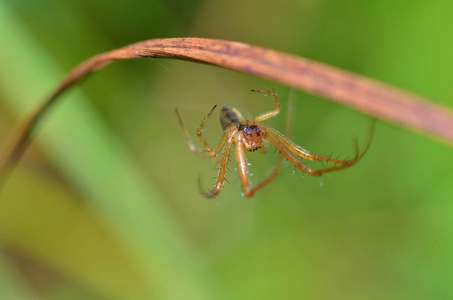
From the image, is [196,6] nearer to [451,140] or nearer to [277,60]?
[277,60]

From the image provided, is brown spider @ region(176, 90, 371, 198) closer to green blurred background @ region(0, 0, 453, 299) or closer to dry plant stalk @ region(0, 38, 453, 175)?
green blurred background @ region(0, 0, 453, 299)

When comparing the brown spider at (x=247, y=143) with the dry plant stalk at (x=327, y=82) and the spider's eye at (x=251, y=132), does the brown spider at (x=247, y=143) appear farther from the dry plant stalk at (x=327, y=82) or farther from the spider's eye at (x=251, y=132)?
the dry plant stalk at (x=327, y=82)

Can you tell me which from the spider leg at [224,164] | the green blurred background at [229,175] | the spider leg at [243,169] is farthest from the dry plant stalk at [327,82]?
A: the green blurred background at [229,175]

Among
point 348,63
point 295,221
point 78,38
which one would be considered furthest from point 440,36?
point 78,38

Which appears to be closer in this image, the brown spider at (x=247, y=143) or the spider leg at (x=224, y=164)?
the brown spider at (x=247, y=143)

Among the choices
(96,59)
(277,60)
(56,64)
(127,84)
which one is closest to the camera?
(277,60)

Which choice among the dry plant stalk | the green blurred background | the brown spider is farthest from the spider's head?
the dry plant stalk
